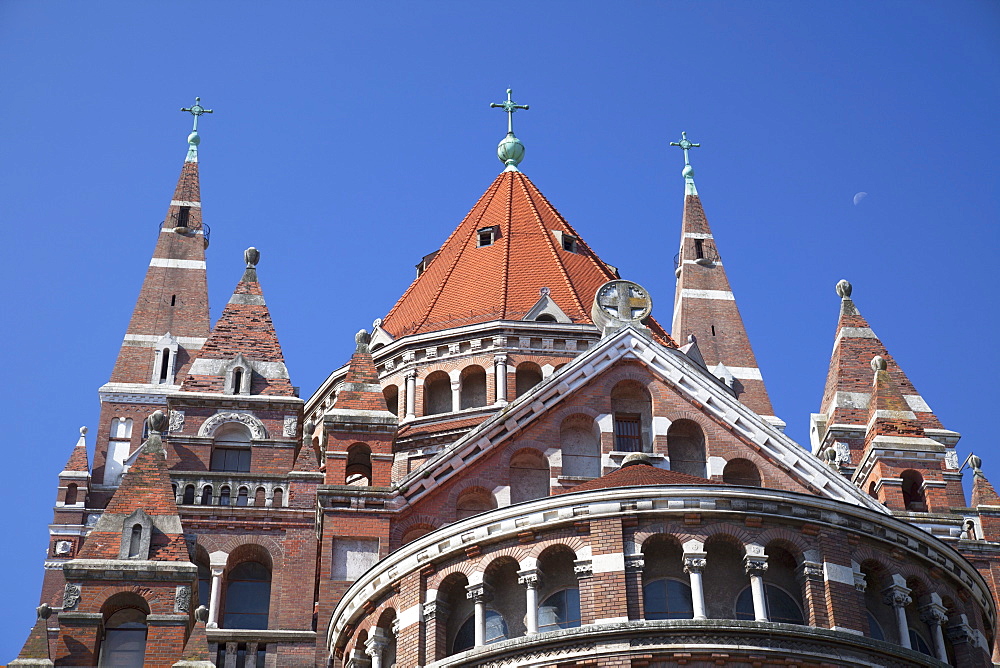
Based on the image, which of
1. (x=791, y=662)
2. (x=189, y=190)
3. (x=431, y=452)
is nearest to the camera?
(x=791, y=662)

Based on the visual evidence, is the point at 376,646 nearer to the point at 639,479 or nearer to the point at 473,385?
the point at 639,479

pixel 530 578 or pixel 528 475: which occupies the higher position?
pixel 528 475

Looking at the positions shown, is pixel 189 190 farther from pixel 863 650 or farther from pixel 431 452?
pixel 863 650

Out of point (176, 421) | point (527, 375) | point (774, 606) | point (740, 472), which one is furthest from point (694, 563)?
point (527, 375)

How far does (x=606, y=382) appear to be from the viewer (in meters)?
41.1

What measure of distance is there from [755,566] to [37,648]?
516 inches

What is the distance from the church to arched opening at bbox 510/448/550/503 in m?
0.06

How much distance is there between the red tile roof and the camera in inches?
1378

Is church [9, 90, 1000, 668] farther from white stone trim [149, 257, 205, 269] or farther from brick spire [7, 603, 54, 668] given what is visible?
white stone trim [149, 257, 205, 269]

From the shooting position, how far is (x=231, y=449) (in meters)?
46.0

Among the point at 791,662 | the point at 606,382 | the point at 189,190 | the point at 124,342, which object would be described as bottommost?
the point at 791,662

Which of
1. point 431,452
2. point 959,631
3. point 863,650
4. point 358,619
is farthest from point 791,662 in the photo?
point 431,452

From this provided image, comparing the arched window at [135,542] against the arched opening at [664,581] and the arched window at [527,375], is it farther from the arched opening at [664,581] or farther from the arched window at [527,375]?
the arched window at [527,375]

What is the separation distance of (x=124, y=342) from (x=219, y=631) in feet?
81.8
